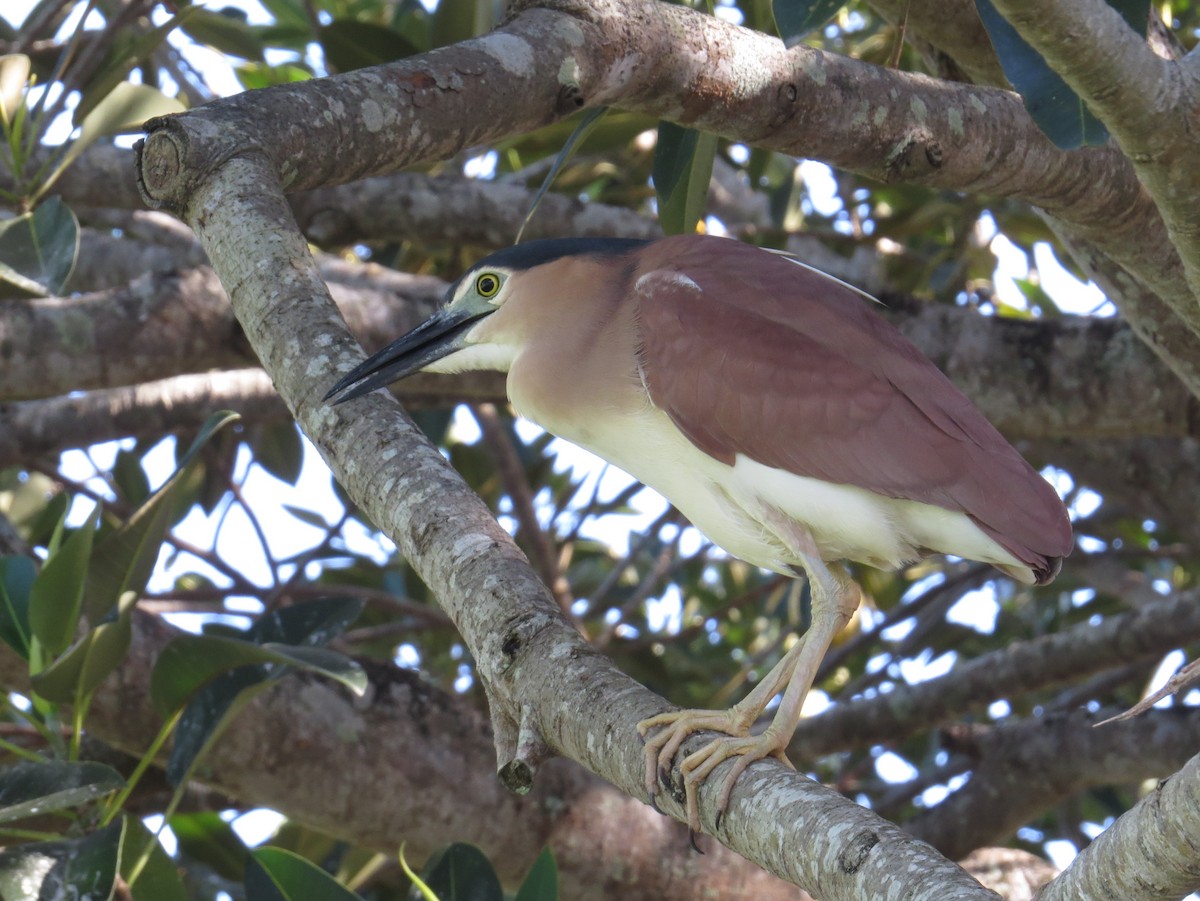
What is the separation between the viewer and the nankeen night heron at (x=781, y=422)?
7.32 ft

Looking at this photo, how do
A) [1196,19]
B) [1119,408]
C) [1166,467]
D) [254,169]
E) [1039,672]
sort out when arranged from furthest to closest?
[1196,19] → [1166,467] → [1039,672] → [1119,408] → [254,169]

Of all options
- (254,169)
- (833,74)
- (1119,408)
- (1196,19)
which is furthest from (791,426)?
(1196,19)

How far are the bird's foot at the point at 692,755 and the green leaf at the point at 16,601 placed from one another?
1.41 m

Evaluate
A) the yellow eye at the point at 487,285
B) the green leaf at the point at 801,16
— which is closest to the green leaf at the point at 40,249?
the yellow eye at the point at 487,285

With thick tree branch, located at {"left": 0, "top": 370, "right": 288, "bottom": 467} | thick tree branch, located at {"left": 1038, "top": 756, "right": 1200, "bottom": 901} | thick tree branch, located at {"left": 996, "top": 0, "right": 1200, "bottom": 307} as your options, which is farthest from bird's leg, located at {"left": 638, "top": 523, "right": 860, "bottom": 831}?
thick tree branch, located at {"left": 0, "top": 370, "right": 288, "bottom": 467}

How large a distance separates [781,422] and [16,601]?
1.53 m

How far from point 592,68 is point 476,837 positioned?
1.79 meters

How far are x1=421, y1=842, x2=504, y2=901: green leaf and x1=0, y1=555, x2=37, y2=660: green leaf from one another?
0.93 m

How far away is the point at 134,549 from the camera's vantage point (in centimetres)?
247

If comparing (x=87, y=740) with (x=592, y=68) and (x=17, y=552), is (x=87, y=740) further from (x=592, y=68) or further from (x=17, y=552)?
(x=592, y=68)

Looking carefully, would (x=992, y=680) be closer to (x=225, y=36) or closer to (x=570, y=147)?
(x=570, y=147)

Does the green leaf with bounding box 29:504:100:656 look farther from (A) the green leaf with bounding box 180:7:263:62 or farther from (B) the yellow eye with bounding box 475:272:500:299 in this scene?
→ (A) the green leaf with bounding box 180:7:263:62

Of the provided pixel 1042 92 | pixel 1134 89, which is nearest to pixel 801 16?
pixel 1042 92

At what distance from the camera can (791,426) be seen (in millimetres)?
2273
